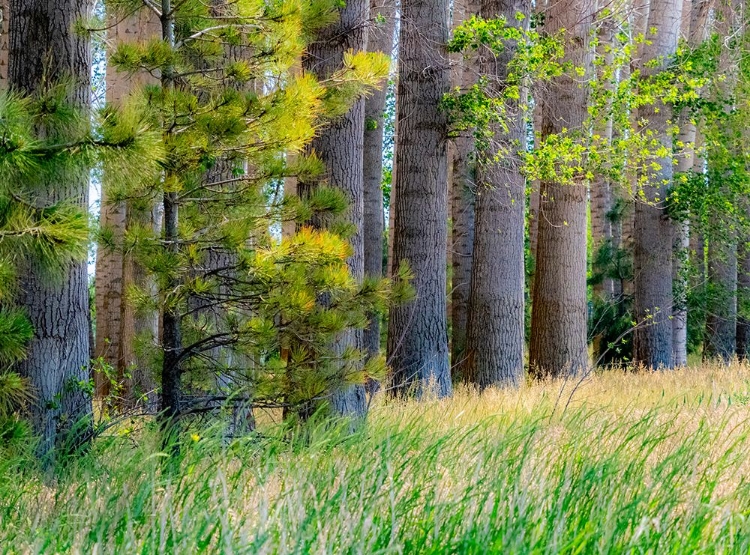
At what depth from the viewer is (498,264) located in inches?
469

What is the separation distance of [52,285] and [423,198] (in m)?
6.52

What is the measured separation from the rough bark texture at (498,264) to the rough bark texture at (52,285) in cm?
707

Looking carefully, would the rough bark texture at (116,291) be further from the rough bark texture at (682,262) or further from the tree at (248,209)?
the rough bark texture at (682,262)

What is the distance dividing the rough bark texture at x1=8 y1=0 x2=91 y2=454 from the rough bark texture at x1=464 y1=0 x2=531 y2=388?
707 centimetres

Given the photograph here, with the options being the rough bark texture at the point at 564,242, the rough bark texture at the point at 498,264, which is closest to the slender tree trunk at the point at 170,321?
the rough bark texture at the point at 498,264

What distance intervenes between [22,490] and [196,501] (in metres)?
1.09

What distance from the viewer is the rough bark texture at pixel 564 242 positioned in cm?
1270

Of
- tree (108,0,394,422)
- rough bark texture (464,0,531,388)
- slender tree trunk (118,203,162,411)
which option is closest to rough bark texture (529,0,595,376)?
rough bark texture (464,0,531,388)

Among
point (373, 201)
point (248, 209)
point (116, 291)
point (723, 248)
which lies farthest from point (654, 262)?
point (248, 209)

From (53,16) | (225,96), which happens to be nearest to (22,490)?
(225,96)

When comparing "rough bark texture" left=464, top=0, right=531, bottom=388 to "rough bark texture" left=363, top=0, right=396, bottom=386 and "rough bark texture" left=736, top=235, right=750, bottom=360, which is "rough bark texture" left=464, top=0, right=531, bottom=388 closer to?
"rough bark texture" left=363, top=0, right=396, bottom=386

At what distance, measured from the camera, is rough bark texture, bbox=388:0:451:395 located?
11.2 metres

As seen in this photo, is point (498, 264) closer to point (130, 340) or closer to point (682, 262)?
point (130, 340)

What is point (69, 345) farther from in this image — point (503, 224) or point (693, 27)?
point (693, 27)
